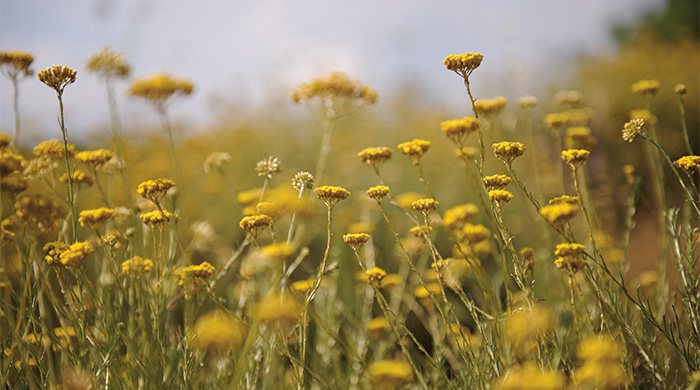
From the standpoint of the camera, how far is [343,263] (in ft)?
10.4

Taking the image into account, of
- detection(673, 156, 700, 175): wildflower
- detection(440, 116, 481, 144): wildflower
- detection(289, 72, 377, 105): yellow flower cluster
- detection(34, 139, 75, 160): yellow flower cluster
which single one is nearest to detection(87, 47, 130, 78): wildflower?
detection(34, 139, 75, 160): yellow flower cluster

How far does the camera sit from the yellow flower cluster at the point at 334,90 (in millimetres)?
1936

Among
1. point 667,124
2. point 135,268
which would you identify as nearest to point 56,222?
point 135,268

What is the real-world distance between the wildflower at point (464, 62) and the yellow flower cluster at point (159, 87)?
0.86m

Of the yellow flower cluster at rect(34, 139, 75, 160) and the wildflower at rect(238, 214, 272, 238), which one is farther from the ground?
the yellow flower cluster at rect(34, 139, 75, 160)

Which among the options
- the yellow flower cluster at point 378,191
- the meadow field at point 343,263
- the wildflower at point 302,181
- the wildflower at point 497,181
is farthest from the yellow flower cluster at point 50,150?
the wildflower at point 497,181

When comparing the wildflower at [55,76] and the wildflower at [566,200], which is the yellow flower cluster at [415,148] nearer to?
the wildflower at [566,200]

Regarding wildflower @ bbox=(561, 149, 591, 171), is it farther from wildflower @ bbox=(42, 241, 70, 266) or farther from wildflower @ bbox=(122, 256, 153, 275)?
wildflower @ bbox=(42, 241, 70, 266)

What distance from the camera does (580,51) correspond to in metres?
9.12

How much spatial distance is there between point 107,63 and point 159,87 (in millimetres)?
391

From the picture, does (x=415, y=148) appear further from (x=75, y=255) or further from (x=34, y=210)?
(x=34, y=210)

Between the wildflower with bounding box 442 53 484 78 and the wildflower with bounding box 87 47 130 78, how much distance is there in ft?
4.07

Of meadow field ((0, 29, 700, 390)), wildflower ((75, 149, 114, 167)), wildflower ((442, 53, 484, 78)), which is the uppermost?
wildflower ((442, 53, 484, 78))

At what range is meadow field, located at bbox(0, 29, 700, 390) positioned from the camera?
127 cm
